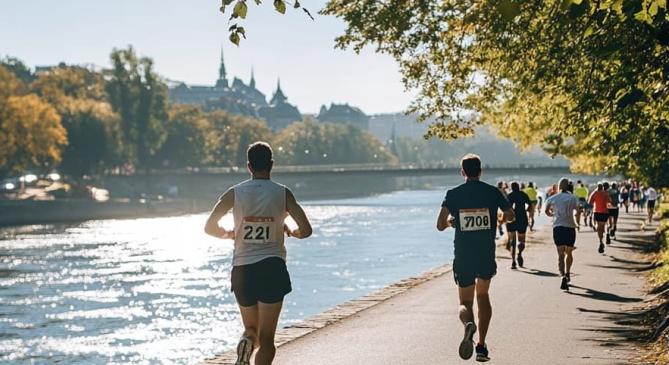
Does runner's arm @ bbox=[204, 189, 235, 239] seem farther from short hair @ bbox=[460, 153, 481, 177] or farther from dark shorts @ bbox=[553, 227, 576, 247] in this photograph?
dark shorts @ bbox=[553, 227, 576, 247]

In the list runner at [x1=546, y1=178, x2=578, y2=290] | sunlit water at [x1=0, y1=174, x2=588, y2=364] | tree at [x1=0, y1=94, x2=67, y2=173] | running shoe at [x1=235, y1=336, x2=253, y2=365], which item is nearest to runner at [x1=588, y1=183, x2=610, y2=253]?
sunlit water at [x1=0, y1=174, x2=588, y2=364]

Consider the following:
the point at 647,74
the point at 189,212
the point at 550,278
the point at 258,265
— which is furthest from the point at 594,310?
the point at 189,212

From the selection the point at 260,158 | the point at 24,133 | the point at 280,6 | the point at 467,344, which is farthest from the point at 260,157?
the point at 24,133

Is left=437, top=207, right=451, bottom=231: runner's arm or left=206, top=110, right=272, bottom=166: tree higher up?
left=206, top=110, right=272, bottom=166: tree

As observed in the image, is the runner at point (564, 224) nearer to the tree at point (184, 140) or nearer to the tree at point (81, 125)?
the tree at point (81, 125)

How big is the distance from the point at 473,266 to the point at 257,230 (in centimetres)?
278

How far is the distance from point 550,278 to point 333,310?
5.86 meters

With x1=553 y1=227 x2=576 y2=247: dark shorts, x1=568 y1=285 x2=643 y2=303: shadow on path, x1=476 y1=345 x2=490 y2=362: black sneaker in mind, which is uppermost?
x1=553 y1=227 x2=576 y2=247: dark shorts

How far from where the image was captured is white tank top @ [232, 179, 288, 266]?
7242mm

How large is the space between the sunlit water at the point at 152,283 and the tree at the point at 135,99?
3942 centimetres

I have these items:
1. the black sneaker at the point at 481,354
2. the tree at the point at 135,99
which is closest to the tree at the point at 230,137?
the tree at the point at 135,99

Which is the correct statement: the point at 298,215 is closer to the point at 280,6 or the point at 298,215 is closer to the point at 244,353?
the point at 244,353

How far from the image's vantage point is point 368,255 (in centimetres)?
4484

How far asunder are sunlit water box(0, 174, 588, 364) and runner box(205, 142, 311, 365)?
49.3 feet
